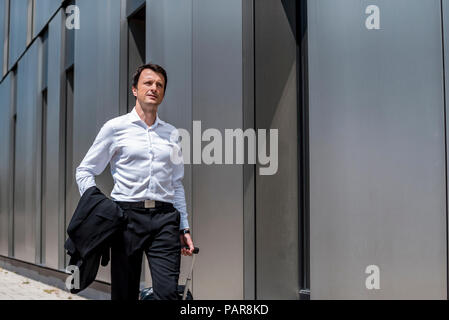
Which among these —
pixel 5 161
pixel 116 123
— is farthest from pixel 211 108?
pixel 5 161

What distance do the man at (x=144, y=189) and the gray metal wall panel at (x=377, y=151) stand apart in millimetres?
1493

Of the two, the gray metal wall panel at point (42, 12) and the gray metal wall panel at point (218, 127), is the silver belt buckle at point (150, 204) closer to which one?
the gray metal wall panel at point (218, 127)

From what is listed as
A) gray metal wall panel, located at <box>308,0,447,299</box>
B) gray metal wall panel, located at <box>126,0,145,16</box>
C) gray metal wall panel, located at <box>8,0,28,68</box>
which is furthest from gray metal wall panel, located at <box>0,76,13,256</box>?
gray metal wall panel, located at <box>308,0,447,299</box>

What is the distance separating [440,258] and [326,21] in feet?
7.35

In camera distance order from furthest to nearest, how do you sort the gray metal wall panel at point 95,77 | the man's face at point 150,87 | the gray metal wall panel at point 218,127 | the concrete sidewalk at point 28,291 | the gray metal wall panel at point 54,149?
1. the gray metal wall panel at point 54,149
2. the concrete sidewalk at point 28,291
3. the gray metal wall panel at point 95,77
4. the gray metal wall panel at point 218,127
5. the man's face at point 150,87

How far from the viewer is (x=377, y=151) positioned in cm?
490

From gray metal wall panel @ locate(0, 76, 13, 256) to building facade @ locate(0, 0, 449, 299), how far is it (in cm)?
961

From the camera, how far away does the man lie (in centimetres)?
409

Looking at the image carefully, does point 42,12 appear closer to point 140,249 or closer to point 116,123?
point 116,123

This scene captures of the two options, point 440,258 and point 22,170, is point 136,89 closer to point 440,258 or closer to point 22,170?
point 440,258

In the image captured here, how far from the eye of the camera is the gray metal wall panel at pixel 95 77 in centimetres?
988

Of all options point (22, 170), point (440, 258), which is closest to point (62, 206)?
point (22, 170)

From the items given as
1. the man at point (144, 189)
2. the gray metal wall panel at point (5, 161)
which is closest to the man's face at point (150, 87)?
the man at point (144, 189)

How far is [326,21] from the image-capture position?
219 inches
